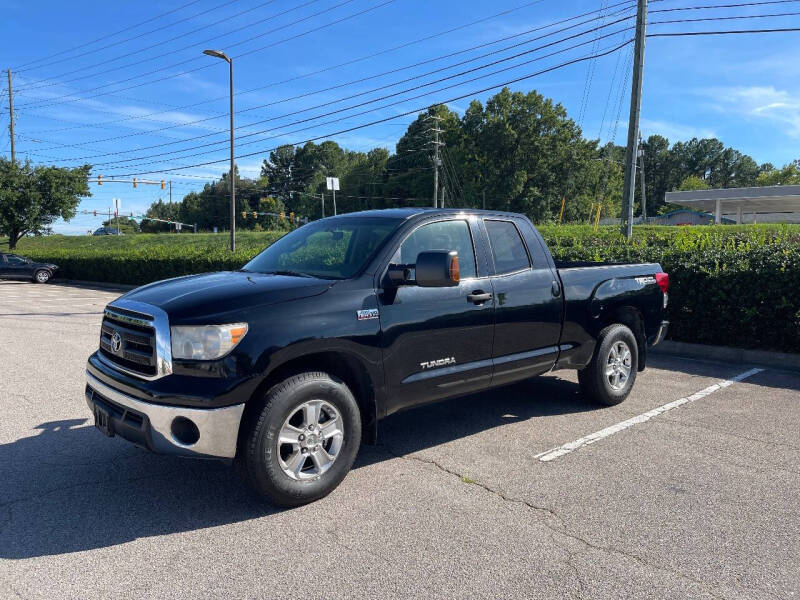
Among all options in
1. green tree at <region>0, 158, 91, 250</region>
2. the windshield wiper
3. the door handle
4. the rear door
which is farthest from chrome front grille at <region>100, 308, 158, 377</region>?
green tree at <region>0, 158, 91, 250</region>

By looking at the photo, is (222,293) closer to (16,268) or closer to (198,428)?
(198,428)

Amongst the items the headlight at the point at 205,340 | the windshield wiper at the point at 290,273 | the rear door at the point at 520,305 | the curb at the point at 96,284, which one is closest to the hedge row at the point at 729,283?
the rear door at the point at 520,305

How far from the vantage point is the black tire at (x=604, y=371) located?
569cm

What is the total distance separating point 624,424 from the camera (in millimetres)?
5355

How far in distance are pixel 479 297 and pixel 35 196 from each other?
43885mm

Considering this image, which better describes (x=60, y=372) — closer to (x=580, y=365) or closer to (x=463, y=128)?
(x=580, y=365)

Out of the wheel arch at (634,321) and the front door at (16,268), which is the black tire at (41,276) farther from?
the wheel arch at (634,321)

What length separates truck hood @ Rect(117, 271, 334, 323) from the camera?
11.5 feet

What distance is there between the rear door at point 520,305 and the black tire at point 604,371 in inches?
25.8

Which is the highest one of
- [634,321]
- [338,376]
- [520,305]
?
[520,305]

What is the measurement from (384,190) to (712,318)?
258ft

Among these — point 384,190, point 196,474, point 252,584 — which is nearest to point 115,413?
point 196,474

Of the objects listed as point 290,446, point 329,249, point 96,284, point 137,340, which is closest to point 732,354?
point 329,249

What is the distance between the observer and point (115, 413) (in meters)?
3.63
